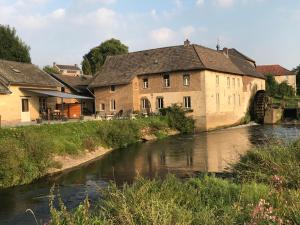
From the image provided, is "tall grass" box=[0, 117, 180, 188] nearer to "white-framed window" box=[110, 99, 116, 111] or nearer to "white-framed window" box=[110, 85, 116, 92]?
"white-framed window" box=[110, 99, 116, 111]

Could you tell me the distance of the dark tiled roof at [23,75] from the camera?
33.7 m

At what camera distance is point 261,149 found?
13.0m

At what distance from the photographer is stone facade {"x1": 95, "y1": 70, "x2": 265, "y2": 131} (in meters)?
43.1

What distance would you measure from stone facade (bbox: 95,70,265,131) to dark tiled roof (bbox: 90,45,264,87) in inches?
24.6

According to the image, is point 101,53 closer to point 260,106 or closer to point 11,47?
point 11,47

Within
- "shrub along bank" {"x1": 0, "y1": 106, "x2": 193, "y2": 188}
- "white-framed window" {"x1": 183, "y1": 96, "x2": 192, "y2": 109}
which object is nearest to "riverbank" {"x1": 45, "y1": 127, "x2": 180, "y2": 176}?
"shrub along bank" {"x1": 0, "y1": 106, "x2": 193, "y2": 188}

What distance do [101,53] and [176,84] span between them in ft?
134

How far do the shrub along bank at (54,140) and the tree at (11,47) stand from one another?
2538 cm

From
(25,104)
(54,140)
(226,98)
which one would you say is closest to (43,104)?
(25,104)

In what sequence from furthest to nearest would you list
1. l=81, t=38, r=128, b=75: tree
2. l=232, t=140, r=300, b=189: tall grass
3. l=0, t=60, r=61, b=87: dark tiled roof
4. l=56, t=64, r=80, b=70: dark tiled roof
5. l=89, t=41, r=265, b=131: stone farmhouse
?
l=56, t=64, r=80, b=70: dark tiled roof → l=81, t=38, r=128, b=75: tree → l=89, t=41, r=265, b=131: stone farmhouse → l=0, t=60, r=61, b=87: dark tiled roof → l=232, t=140, r=300, b=189: tall grass

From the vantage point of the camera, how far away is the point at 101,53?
82750 mm

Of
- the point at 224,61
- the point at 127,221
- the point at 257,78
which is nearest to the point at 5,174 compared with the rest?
the point at 127,221

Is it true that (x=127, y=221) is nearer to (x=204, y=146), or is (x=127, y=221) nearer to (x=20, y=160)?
(x=20, y=160)

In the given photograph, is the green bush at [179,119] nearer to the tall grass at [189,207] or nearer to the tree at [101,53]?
the tall grass at [189,207]
